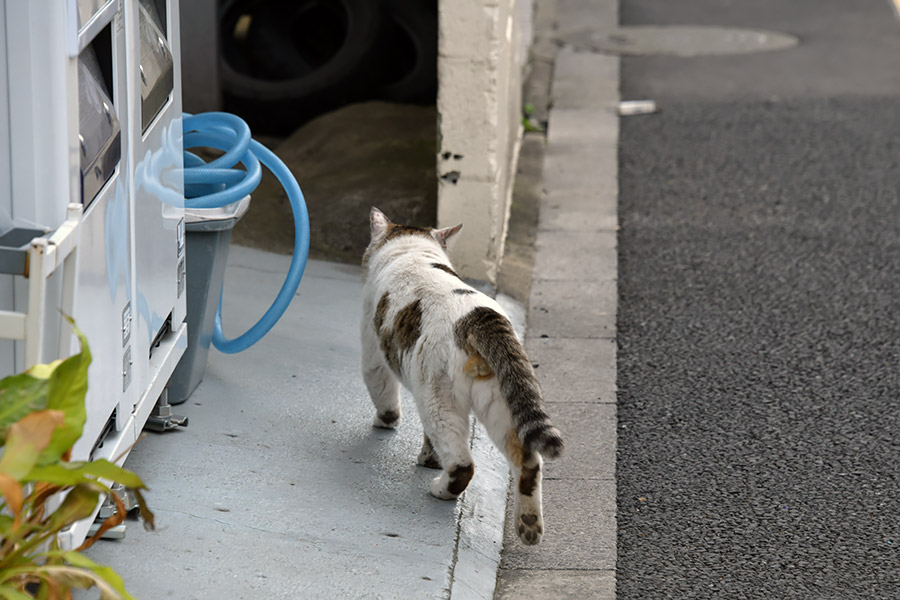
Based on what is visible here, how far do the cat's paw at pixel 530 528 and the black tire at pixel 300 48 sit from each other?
532cm

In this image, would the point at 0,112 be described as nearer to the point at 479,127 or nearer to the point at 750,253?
the point at 479,127

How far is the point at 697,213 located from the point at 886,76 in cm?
375

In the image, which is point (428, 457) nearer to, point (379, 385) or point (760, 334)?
point (379, 385)

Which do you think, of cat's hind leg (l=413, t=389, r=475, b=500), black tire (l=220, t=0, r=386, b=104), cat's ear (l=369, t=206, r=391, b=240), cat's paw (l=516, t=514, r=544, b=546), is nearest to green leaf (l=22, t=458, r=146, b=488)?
cat's hind leg (l=413, t=389, r=475, b=500)

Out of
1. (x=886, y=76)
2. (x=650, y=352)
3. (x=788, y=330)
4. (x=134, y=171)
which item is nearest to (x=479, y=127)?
(x=650, y=352)

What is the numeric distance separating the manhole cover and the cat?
283 inches

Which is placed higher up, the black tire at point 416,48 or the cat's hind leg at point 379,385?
the black tire at point 416,48

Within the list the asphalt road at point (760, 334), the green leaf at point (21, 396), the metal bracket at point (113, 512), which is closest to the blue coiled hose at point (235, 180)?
the metal bracket at point (113, 512)

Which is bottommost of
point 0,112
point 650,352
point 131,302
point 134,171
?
point 650,352

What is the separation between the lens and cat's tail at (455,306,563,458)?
2.77 meters

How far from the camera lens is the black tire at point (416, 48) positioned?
7965 mm

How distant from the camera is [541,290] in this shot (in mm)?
5293

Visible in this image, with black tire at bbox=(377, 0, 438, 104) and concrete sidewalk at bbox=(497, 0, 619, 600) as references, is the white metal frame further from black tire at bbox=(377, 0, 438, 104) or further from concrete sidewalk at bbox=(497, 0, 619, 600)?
black tire at bbox=(377, 0, 438, 104)

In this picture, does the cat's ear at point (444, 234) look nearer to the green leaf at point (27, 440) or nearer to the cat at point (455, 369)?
the cat at point (455, 369)
